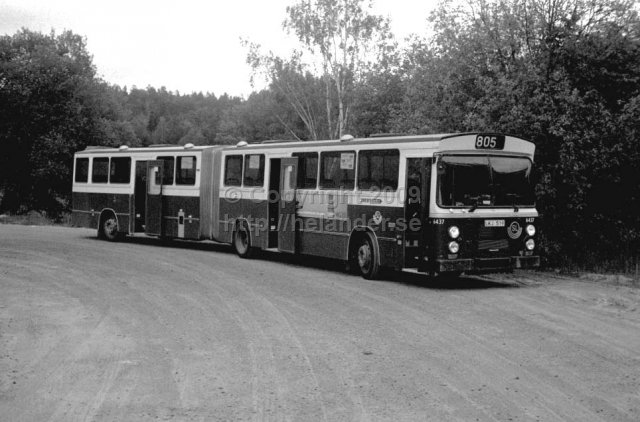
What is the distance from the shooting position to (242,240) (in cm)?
1888

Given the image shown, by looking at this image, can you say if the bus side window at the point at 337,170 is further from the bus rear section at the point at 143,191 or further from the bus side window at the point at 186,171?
the bus side window at the point at 186,171

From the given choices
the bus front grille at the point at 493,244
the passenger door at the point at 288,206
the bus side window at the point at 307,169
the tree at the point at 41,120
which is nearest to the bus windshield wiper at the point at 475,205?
the bus front grille at the point at 493,244

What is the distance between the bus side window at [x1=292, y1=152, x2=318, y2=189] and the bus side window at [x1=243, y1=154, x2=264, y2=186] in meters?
1.61

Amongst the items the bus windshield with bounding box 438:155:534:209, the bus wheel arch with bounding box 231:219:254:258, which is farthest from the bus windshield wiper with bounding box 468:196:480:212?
the bus wheel arch with bounding box 231:219:254:258

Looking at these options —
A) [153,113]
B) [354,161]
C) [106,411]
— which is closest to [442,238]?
[354,161]

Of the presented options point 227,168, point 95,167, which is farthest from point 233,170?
point 95,167

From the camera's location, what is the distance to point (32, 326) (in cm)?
944

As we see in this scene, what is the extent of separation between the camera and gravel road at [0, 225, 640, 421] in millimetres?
6145

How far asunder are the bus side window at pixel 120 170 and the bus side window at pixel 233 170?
4536 millimetres

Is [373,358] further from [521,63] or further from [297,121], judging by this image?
[297,121]

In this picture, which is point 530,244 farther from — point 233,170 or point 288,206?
point 233,170

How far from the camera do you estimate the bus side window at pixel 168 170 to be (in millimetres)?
21516

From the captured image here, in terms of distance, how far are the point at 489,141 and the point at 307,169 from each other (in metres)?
4.55

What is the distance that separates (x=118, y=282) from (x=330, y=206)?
474cm
